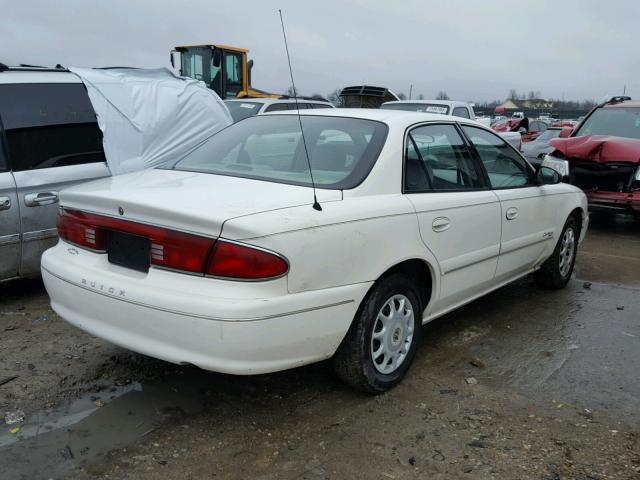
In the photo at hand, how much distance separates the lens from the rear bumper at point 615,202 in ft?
25.6

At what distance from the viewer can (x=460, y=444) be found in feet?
9.53

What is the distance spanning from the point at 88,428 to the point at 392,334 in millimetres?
1643

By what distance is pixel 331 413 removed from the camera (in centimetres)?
317

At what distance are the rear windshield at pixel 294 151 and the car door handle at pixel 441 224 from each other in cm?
53

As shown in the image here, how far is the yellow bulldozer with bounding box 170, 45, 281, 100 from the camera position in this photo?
1405 cm

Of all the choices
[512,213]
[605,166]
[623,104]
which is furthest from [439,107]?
[512,213]

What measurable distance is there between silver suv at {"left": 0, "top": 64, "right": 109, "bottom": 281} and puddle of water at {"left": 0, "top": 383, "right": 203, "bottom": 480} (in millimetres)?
1758

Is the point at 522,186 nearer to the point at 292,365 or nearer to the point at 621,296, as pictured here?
the point at 621,296

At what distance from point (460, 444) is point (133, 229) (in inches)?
73.9

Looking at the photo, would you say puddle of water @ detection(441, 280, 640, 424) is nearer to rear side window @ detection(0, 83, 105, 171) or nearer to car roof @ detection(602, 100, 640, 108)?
rear side window @ detection(0, 83, 105, 171)

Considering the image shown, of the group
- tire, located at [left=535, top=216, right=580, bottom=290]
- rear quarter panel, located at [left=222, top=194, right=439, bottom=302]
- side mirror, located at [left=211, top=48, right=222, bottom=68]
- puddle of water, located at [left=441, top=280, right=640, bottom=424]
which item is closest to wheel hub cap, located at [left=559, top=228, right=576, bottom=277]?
tire, located at [left=535, top=216, right=580, bottom=290]

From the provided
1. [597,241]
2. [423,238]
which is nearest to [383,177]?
[423,238]

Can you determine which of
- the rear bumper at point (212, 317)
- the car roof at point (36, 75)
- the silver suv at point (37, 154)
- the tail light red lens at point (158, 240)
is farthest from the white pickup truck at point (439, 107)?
the rear bumper at point (212, 317)

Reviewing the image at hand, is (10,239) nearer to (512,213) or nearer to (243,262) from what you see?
(243,262)
